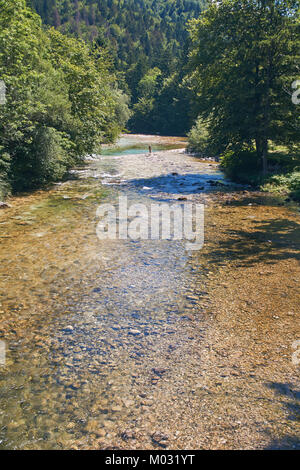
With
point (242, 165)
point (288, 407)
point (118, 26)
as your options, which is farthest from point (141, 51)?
point (288, 407)

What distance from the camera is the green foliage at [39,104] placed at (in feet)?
53.0

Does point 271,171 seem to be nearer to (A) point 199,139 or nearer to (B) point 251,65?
(B) point 251,65

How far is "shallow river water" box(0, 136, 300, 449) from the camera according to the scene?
4.52 metres

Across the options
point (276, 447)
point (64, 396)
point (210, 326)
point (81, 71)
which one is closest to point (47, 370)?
point (64, 396)

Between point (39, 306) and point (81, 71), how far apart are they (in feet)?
71.4

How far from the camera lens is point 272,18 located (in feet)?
69.9

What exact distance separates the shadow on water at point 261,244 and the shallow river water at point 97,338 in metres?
1.07

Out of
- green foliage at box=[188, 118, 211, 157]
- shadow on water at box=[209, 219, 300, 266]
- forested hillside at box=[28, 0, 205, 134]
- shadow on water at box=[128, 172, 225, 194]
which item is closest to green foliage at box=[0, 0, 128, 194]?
shadow on water at box=[128, 172, 225, 194]

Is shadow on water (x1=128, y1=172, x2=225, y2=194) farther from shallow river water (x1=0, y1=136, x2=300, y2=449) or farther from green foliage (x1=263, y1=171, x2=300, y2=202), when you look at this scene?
shallow river water (x1=0, y1=136, x2=300, y2=449)

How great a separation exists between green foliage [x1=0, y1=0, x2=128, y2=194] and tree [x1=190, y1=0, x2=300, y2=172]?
8.60 metres

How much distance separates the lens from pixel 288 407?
4711mm

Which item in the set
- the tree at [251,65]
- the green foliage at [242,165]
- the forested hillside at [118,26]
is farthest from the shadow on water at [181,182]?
the forested hillside at [118,26]
